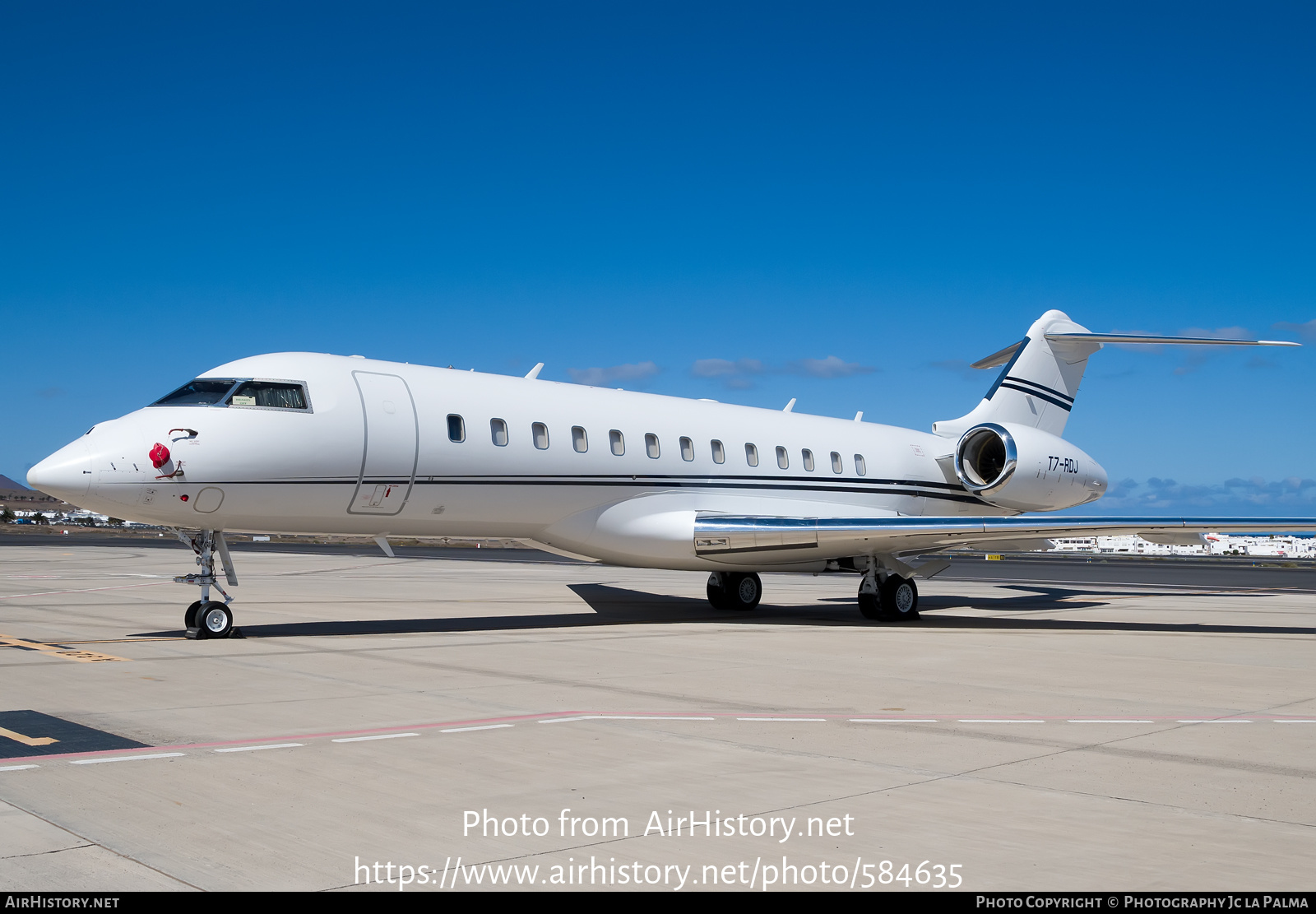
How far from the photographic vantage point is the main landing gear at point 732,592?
20188 millimetres

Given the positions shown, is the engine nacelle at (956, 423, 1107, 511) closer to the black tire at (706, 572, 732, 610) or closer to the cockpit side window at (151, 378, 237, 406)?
the black tire at (706, 572, 732, 610)

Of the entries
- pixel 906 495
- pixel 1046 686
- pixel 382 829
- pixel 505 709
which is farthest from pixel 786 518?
pixel 382 829

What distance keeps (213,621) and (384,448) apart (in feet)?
9.42

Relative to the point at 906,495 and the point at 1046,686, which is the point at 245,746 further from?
the point at 906,495

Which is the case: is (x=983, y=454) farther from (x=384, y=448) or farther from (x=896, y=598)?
(x=384, y=448)

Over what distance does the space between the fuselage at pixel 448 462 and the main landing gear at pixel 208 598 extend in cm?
32

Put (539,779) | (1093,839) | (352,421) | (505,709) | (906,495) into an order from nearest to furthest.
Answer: (1093,839) < (539,779) < (505,709) < (352,421) < (906,495)

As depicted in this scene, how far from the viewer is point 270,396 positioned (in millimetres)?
13422

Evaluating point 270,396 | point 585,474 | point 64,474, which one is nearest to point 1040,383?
point 585,474

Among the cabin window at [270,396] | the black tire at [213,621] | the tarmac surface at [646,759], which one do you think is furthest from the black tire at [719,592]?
the black tire at [213,621]

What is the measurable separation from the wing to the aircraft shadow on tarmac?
1336mm

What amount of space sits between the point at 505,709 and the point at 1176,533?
1120 cm

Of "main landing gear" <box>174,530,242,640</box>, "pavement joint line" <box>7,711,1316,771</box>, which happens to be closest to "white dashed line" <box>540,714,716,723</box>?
"pavement joint line" <box>7,711,1316,771</box>

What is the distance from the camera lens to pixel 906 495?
21297mm
